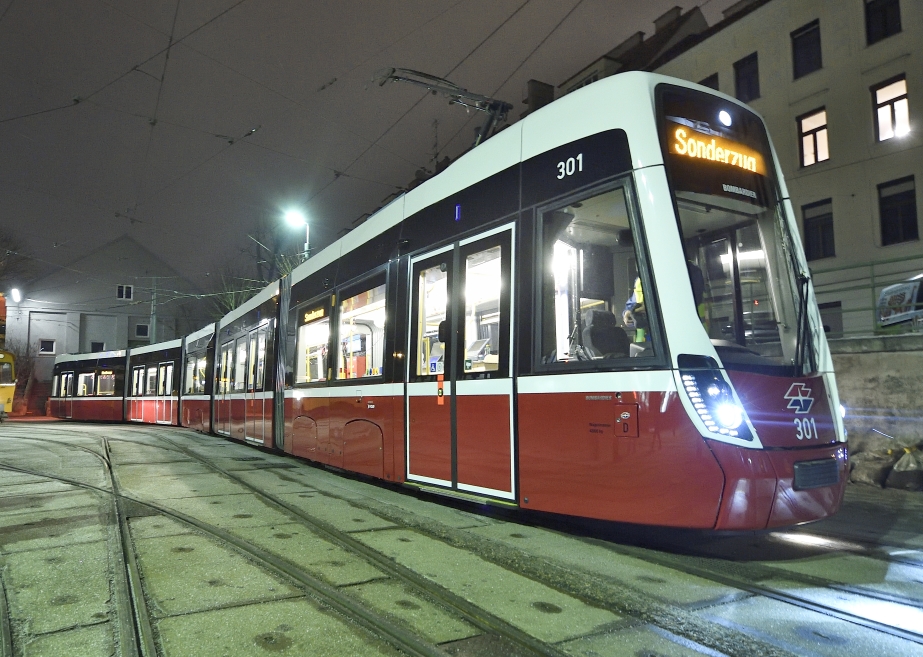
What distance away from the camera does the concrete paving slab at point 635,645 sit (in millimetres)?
2936

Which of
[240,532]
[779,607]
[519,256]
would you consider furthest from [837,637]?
[240,532]

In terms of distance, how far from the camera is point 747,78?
20203 mm

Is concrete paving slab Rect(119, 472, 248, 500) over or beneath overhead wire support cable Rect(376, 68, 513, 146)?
beneath

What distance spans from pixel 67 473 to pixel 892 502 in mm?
10804

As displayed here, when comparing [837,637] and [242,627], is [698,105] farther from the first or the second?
[242,627]

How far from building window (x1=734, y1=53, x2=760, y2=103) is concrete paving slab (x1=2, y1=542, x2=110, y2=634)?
69.1 feet

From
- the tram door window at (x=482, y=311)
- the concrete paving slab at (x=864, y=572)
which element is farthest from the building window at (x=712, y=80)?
the concrete paving slab at (x=864, y=572)

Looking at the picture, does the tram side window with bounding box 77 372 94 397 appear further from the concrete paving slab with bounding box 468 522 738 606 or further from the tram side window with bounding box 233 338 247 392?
the concrete paving slab with bounding box 468 522 738 606

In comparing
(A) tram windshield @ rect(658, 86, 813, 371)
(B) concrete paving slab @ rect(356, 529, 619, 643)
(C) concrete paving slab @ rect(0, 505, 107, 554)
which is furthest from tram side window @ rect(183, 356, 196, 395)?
(A) tram windshield @ rect(658, 86, 813, 371)

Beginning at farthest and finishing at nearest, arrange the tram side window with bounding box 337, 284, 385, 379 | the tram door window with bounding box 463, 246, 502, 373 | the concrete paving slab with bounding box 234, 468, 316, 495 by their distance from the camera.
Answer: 1. the concrete paving slab with bounding box 234, 468, 316, 495
2. the tram side window with bounding box 337, 284, 385, 379
3. the tram door window with bounding box 463, 246, 502, 373

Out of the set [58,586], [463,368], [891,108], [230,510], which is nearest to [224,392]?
[230,510]

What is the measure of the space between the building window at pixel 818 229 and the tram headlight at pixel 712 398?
648 inches

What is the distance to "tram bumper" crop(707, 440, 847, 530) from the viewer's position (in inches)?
154

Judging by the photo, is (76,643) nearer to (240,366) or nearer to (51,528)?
(51,528)
